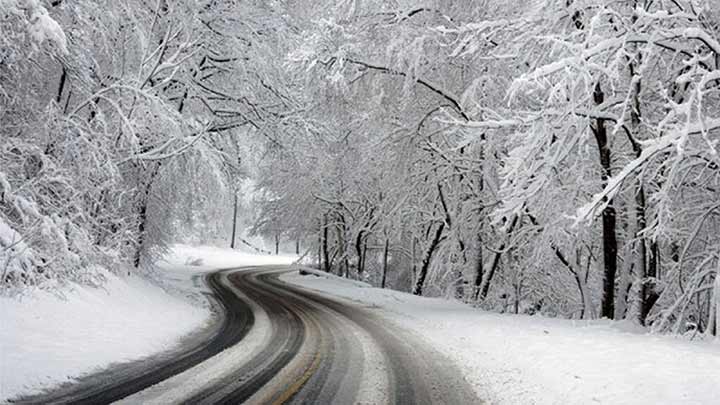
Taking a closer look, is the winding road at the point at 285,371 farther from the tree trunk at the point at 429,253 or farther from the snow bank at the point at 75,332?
the tree trunk at the point at 429,253

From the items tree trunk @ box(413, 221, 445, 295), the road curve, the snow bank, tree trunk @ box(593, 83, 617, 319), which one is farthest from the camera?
tree trunk @ box(413, 221, 445, 295)

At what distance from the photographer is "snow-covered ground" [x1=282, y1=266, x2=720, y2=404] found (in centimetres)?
727

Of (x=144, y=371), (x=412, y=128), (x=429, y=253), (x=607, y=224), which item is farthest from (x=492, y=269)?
(x=144, y=371)

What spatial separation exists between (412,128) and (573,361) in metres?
9.49

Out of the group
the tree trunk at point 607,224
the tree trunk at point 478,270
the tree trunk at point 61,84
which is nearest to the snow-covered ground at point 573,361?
the tree trunk at point 607,224

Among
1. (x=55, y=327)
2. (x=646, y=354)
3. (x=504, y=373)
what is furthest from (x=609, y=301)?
(x=55, y=327)

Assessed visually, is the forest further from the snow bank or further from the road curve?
the road curve

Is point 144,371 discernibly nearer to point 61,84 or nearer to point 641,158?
point 61,84

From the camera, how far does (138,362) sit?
8367mm

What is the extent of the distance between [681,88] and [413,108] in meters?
7.80

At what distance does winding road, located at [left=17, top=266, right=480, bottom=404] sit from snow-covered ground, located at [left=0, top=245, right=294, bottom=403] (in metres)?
0.38

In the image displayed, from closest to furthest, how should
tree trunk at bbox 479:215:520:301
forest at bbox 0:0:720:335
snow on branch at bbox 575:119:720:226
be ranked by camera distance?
snow on branch at bbox 575:119:720:226, forest at bbox 0:0:720:335, tree trunk at bbox 479:215:520:301

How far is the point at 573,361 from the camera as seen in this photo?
899 centimetres

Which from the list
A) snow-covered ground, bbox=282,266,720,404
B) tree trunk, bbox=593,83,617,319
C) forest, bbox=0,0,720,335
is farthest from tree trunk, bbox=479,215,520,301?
tree trunk, bbox=593,83,617,319
